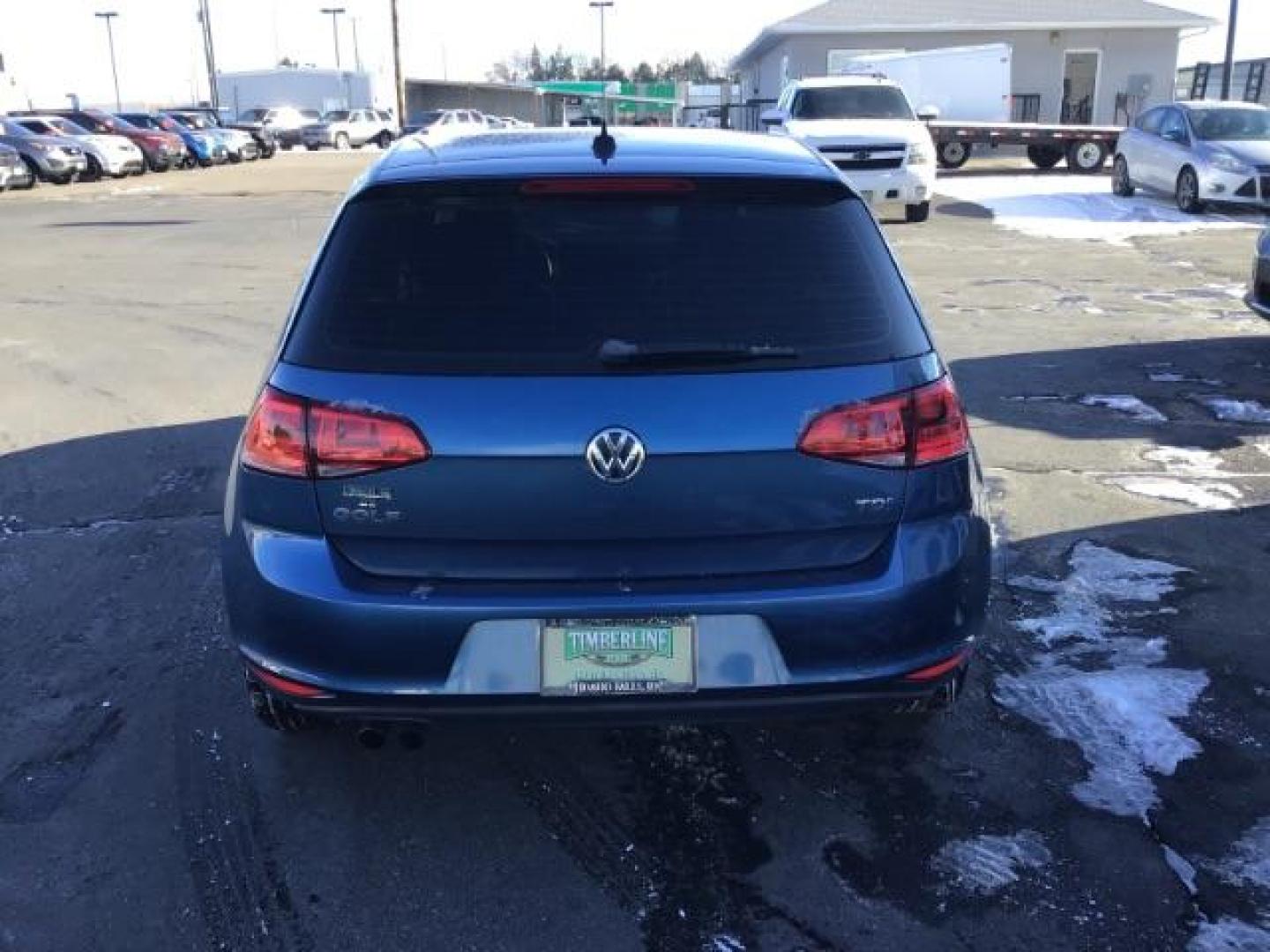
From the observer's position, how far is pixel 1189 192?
60.6 ft

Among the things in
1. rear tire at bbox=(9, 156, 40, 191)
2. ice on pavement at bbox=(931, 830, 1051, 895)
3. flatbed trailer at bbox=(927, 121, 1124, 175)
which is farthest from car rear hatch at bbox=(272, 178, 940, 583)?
rear tire at bbox=(9, 156, 40, 191)

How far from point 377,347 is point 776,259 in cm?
100

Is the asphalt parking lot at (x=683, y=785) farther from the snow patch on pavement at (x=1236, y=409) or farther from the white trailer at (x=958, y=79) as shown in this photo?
the white trailer at (x=958, y=79)

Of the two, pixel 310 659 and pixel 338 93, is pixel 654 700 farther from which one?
pixel 338 93

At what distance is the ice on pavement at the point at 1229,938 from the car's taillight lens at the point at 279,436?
231cm

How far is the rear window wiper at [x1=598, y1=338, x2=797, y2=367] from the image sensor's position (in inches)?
110

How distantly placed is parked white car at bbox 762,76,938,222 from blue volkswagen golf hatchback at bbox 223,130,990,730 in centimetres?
1334

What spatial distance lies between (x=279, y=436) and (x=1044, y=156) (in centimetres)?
2835

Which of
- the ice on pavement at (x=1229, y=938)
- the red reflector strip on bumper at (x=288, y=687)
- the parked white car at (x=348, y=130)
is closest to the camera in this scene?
the ice on pavement at (x=1229, y=938)

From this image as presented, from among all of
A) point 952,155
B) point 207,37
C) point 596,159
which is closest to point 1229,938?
point 596,159

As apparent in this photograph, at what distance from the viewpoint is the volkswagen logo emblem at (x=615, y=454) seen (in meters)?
2.72

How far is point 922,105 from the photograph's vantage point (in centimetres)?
3116

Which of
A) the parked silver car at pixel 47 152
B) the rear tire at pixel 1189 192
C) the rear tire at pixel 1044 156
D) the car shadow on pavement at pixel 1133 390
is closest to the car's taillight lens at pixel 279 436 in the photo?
the car shadow on pavement at pixel 1133 390

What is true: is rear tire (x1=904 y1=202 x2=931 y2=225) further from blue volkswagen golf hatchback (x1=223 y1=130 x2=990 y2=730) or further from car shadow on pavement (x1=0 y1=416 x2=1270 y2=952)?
blue volkswagen golf hatchback (x1=223 y1=130 x2=990 y2=730)
